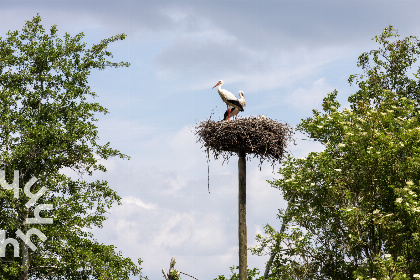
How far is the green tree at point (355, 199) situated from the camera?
17562mm

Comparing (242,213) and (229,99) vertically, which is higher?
(229,99)

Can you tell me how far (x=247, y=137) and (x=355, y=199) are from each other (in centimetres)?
364

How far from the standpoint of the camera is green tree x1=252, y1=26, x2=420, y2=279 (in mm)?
17562

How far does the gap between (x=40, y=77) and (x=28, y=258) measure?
20.0ft

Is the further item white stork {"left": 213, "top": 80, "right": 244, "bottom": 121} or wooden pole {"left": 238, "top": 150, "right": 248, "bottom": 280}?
white stork {"left": 213, "top": 80, "right": 244, "bottom": 121}

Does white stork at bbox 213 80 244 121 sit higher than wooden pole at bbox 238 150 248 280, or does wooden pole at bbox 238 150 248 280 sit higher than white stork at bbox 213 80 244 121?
white stork at bbox 213 80 244 121

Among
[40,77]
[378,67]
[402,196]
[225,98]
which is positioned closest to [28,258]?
[40,77]

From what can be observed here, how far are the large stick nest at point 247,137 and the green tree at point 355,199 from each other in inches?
72.8

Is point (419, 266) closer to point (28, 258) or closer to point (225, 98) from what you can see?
point (225, 98)

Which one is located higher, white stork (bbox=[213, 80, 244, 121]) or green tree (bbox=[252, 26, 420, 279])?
white stork (bbox=[213, 80, 244, 121])

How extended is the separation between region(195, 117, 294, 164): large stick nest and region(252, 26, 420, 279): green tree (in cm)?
185

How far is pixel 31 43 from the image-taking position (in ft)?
73.9

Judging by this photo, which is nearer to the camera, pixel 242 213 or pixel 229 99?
pixel 242 213

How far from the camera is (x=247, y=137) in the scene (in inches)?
712
